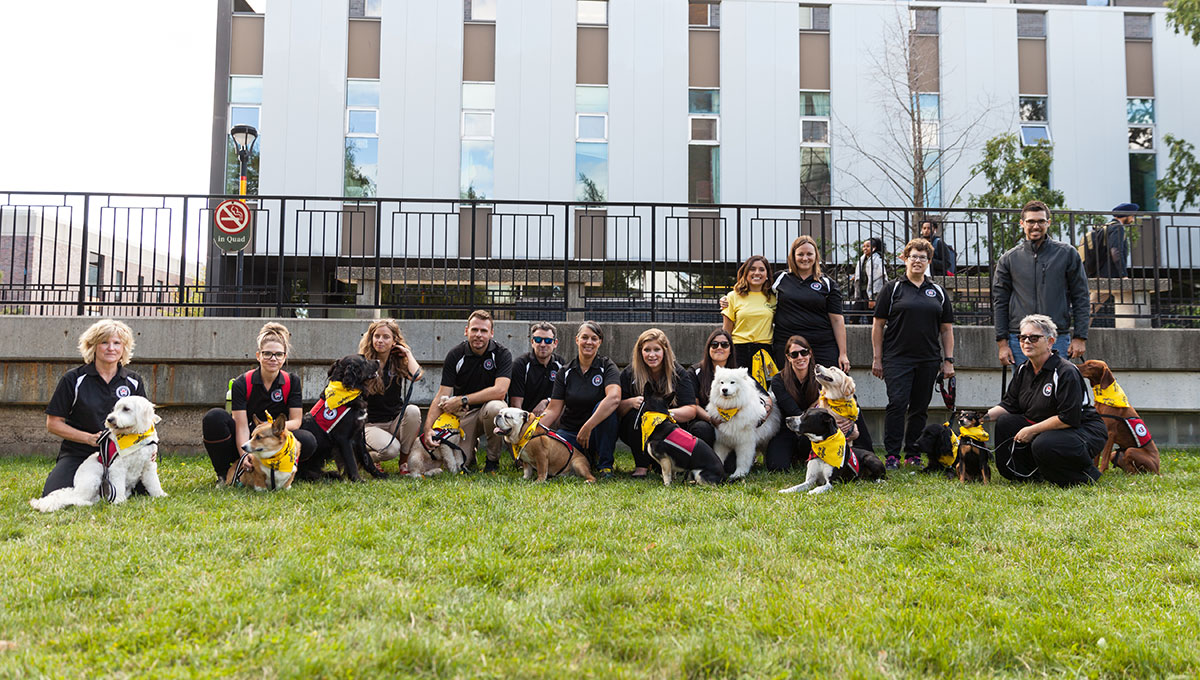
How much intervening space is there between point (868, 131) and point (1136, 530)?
15.9 meters

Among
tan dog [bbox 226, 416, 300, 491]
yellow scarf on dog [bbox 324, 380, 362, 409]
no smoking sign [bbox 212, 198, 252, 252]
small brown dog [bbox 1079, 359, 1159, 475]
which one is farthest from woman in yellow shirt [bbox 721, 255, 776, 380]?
no smoking sign [bbox 212, 198, 252, 252]

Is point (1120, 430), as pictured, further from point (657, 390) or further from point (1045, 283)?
point (657, 390)

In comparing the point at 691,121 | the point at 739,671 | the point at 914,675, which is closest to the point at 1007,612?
the point at 914,675

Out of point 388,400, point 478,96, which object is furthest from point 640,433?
point 478,96

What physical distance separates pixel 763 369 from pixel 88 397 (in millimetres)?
5069

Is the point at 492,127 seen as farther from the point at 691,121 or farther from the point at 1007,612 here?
the point at 1007,612

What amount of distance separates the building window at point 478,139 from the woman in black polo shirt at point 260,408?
12.4 metres

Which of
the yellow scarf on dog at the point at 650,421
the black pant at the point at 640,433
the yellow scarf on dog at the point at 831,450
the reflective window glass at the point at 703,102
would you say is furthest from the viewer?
the reflective window glass at the point at 703,102

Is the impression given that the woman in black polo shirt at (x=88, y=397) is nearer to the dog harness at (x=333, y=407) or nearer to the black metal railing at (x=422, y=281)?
the dog harness at (x=333, y=407)

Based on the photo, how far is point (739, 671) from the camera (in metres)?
2.24

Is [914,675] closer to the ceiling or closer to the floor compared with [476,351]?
closer to the floor

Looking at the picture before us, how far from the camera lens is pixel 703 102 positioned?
1811 cm

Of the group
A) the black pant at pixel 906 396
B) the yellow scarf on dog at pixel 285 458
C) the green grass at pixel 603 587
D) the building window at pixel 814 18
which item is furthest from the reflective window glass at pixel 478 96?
A: the green grass at pixel 603 587

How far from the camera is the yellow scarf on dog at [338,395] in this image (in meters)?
5.61
